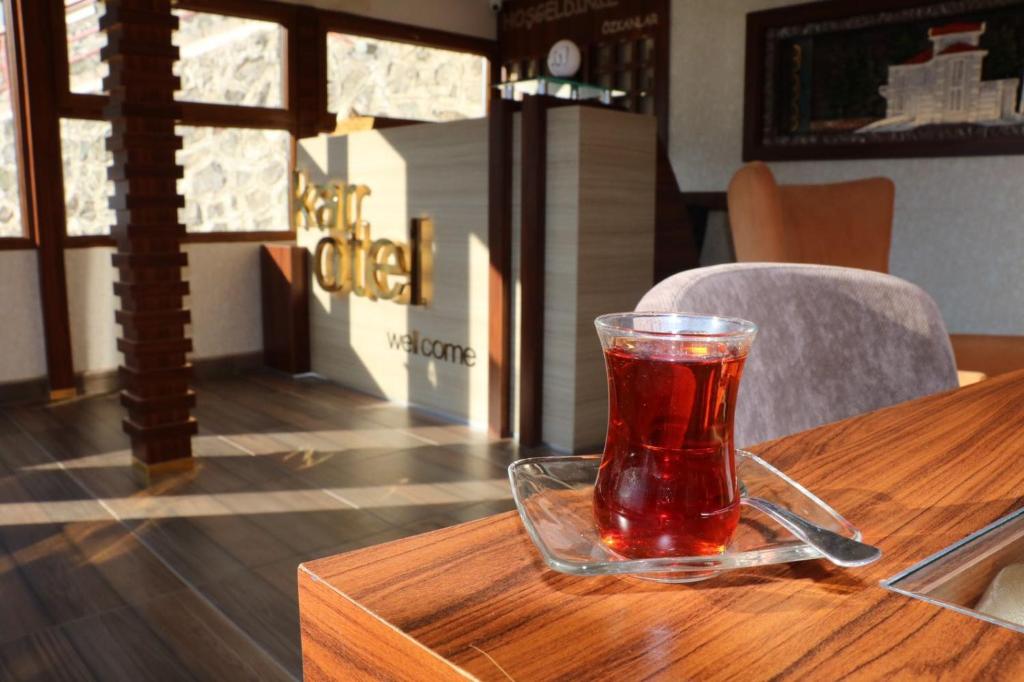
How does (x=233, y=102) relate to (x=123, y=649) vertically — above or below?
above

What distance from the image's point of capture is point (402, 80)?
5.44 meters

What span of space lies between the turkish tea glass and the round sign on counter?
533 cm

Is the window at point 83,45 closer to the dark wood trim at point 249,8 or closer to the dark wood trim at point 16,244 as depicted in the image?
the dark wood trim at point 249,8

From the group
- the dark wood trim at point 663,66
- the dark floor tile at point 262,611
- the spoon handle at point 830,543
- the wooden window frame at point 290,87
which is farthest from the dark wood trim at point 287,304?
the spoon handle at point 830,543

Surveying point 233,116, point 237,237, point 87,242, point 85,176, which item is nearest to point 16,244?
point 87,242

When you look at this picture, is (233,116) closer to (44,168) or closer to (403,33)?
(44,168)

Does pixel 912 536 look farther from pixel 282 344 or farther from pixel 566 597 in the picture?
pixel 282 344

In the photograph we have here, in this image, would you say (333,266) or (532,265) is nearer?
(532,265)

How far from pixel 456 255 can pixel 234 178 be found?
5.99ft

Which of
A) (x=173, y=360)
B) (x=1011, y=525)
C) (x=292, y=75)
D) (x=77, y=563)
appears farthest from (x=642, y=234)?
(x=1011, y=525)

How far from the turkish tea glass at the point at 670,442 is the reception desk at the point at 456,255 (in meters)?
2.64

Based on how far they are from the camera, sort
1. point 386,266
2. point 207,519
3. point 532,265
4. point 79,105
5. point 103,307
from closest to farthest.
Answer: point 207,519, point 532,265, point 386,266, point 79,105, point 103,307

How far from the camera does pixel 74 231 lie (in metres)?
4.19

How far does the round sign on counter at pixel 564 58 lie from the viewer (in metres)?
5.48
